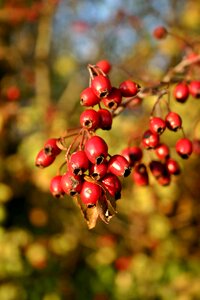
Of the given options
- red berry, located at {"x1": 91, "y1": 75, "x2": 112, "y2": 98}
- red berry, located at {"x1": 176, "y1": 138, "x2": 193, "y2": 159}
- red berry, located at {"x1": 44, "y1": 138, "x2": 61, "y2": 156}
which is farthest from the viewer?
red berry, located at {"x1": 176, "y1": 138, "x2": 193, "y2": 159}

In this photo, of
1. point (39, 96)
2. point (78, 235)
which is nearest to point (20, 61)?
point (39, 96)

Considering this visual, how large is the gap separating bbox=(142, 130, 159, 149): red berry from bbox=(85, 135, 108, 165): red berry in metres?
0.42

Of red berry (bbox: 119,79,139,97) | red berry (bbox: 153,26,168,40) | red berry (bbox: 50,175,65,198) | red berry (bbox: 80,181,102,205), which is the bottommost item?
red berry (bbox: 80,181,102,205)

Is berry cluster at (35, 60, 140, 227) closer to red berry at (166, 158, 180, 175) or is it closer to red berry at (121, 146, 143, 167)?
red berry at (121, 146, 143, 167)

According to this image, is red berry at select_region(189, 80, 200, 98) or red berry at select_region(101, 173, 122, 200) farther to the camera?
red berry at select_region(189, 80, 200, 98)

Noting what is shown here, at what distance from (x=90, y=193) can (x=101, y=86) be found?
386mm

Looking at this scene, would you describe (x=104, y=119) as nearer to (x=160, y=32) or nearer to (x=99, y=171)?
(x=99, y=171)

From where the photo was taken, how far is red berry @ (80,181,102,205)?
1.38 m

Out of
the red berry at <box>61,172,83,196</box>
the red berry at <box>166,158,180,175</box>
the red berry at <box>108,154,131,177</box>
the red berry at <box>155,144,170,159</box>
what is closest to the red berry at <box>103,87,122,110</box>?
the red berry at <box>108,154,131,177</box>

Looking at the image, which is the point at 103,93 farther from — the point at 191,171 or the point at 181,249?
the point at 181,249

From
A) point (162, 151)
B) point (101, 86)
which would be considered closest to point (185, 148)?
point (162, 151)

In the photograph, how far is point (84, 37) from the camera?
25.0 feet

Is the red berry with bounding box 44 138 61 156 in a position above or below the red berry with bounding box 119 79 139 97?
below

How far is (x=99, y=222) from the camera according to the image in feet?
19.8
